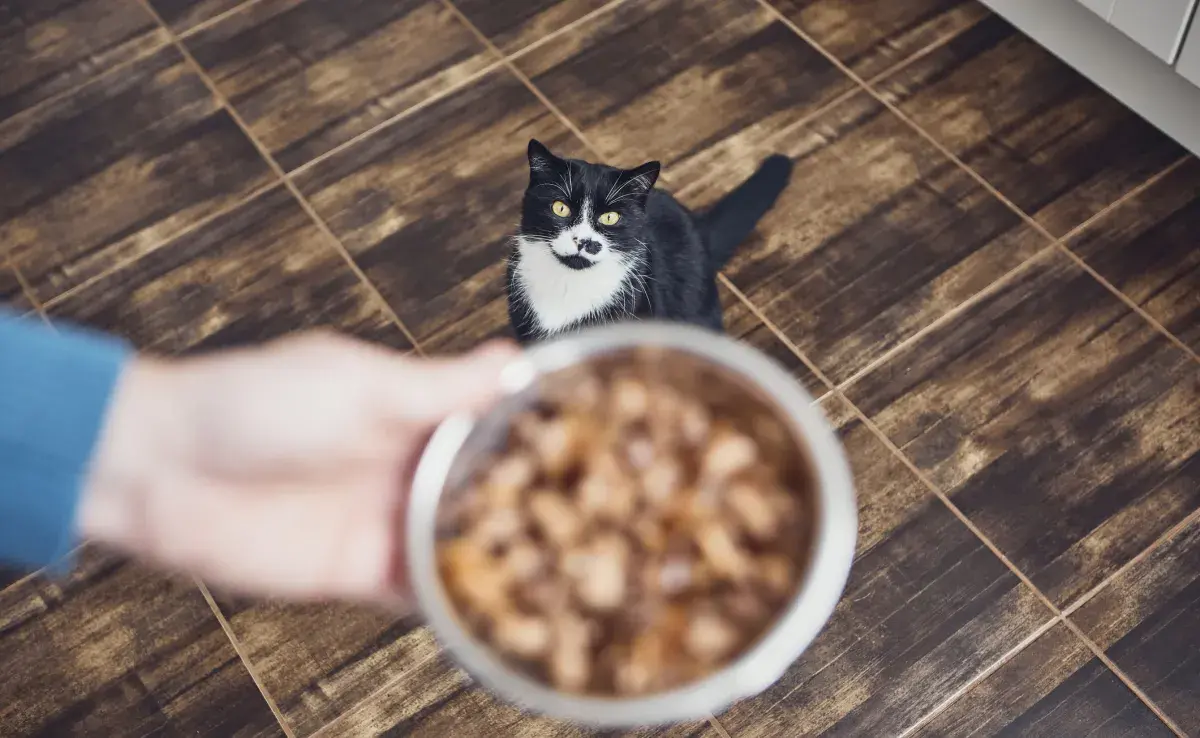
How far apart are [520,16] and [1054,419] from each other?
109 cm

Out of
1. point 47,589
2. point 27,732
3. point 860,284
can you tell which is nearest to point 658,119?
point 860,284

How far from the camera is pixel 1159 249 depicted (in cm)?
169

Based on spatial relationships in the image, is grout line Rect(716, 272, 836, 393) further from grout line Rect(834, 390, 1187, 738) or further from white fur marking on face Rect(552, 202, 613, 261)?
white fur marking on face Rect(552, 202, 613, 261)

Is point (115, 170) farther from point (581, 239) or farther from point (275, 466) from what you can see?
point (275, 466)

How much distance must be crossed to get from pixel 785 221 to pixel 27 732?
3.96 ft

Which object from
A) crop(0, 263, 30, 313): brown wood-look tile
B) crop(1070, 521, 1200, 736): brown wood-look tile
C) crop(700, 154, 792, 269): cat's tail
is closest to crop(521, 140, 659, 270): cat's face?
crop(700, 154, 792, 269): cat's tail

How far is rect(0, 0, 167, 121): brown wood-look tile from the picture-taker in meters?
2.03

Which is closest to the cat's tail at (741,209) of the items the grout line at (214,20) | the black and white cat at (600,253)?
the black and white cat at (600,253)

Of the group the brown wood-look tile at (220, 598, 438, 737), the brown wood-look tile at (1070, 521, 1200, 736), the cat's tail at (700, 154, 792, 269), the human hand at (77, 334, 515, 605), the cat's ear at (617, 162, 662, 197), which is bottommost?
the brown wood-look tile at (220, 598, 438, 737)

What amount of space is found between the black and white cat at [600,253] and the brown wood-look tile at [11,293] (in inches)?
31.0

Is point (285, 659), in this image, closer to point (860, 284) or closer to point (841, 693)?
point (841, 693)

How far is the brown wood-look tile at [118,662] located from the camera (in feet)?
4.69

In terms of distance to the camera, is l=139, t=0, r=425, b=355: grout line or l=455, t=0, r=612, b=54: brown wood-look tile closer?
l=139, t=0, r=425, b=355: grout line

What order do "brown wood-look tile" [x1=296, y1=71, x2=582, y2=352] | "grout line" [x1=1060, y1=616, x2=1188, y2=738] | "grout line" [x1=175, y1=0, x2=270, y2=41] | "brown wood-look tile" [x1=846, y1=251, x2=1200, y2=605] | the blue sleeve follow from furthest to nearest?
"grout line" [x1=175, y1=0, x2=270, y2=41], "brown wood-look tile" [x1=296, y1=71, x2=582, y2=352], "brown wood-look tile" [x1=846, y1=251, x2=1200, y2=605], "grout line" [x1=1060, y1=616, x2=1188, y2=738], the blue sleeve
